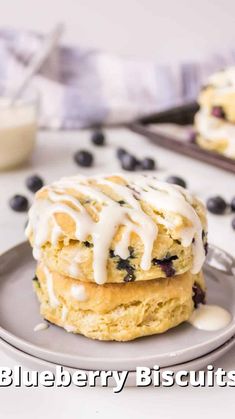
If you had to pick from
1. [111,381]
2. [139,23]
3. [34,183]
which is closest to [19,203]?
[34,183]

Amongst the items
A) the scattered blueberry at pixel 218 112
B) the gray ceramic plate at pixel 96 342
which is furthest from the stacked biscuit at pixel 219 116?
the gray ceramic plate at pixel 96 342

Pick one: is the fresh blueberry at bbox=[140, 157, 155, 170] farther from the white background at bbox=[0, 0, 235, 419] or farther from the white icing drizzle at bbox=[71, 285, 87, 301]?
the white icing drizzle at bbox=[71, 285, 87, 301]

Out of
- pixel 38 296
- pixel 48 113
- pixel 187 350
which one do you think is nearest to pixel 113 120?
pixel 48 113

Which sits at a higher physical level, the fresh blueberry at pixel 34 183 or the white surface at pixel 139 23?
the white surface at pixel 139 23

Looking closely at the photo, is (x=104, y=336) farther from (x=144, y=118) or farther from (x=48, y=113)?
(x=48, y=113)

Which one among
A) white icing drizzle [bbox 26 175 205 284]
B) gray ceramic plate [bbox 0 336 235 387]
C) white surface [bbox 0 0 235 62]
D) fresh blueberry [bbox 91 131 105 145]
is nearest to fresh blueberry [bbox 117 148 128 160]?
fresh blueberry [bbox 91 131 105 145]

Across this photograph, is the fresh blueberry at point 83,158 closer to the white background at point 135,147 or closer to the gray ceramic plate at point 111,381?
the white background at point 135,147
